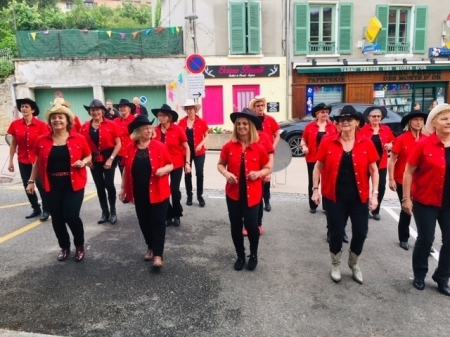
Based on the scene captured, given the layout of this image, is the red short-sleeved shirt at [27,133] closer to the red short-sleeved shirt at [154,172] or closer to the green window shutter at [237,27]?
the red short-sleeved shirt at [154,172]

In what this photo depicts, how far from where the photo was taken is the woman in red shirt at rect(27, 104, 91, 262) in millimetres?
4363

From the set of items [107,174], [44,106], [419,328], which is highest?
[44,106]

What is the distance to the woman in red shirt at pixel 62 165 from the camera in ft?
14.3

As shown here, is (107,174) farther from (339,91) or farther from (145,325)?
(339,91)

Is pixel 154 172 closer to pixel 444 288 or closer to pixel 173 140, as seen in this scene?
pixel 173 140

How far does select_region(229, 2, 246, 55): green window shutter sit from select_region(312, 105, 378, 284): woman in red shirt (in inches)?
547

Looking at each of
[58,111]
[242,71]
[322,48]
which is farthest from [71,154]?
[322,48]

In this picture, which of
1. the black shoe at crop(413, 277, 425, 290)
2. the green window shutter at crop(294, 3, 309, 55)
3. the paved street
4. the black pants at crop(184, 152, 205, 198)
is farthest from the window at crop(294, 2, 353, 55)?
the black shoe at crop(413, 277, 425, 290)

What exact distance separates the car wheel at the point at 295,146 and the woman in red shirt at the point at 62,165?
911cm

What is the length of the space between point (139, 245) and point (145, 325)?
1.99 metres

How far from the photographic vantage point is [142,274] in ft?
14.3

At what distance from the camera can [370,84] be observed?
58.8 feet

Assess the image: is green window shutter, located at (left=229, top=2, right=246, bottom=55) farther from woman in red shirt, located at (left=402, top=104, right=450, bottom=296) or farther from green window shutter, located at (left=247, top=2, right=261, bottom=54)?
woman in red shirt, located at (left=402, top=104, right=450, bottom=296)

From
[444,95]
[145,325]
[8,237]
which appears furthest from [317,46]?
[145,325]
